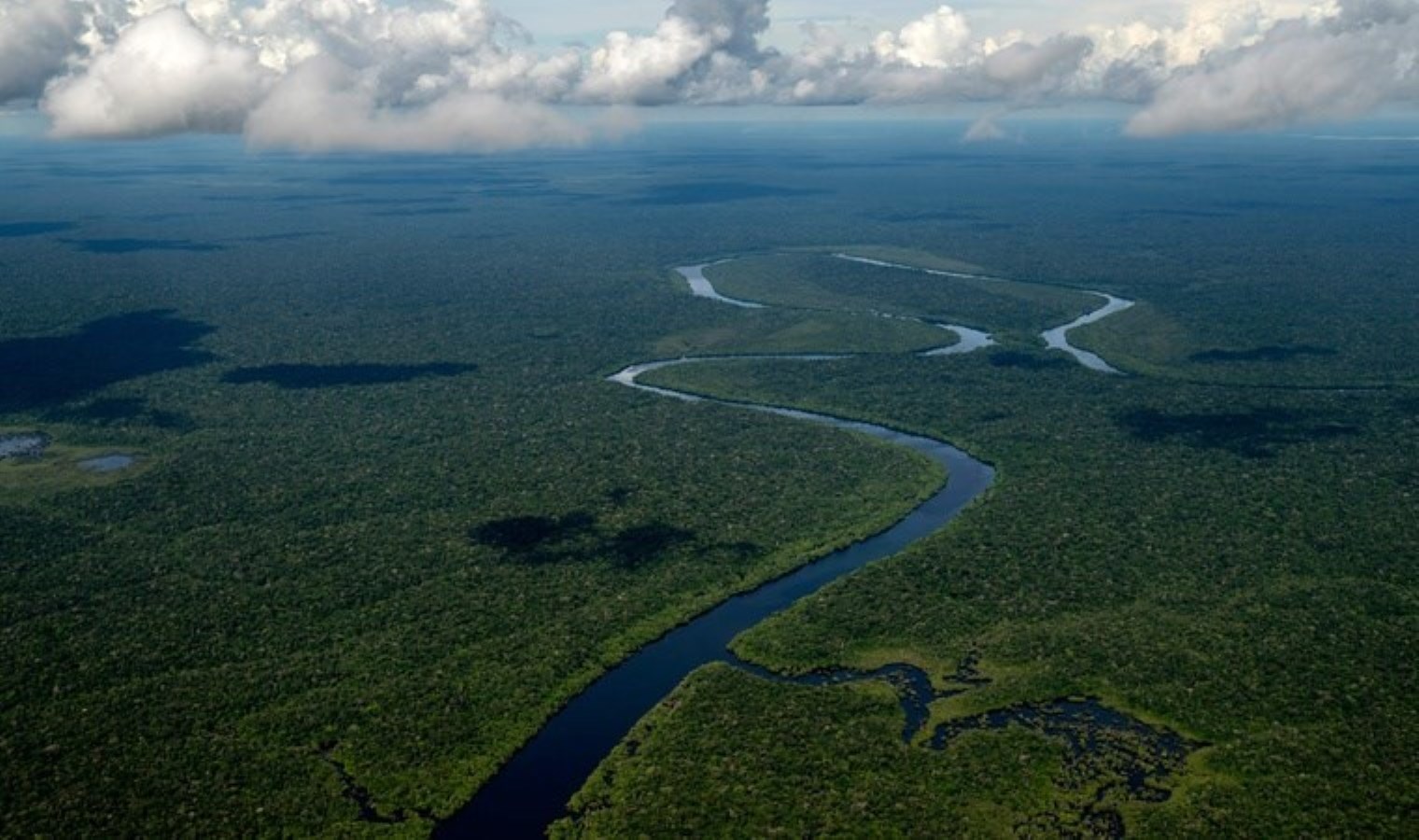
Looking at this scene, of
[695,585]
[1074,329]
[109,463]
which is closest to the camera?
[695,585]

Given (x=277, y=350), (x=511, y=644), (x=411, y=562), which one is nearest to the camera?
(x=511, y=644)

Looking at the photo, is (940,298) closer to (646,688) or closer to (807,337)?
(807,337)

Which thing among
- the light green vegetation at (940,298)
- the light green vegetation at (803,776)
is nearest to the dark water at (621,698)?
the light green vegetation at (803,776)

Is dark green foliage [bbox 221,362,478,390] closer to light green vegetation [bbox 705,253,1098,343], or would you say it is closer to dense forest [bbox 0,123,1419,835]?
dense forest [bbox 0,123,1419,835]

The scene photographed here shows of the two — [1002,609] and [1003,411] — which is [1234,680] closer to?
[1002,609]

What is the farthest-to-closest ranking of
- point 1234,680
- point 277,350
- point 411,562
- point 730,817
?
point 277,350, point 411,562, point 1234,680, point 730,817

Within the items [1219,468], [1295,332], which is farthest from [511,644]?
[1295,332]

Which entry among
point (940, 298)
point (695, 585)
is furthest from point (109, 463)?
point (940, 298)

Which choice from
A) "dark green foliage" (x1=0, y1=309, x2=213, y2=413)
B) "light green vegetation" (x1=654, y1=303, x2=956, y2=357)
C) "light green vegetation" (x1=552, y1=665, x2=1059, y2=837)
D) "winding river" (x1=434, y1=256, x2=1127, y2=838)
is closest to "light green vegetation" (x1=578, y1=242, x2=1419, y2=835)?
"light green vegetation" (x1=552, y1=665, x2=1059, y2=837)
